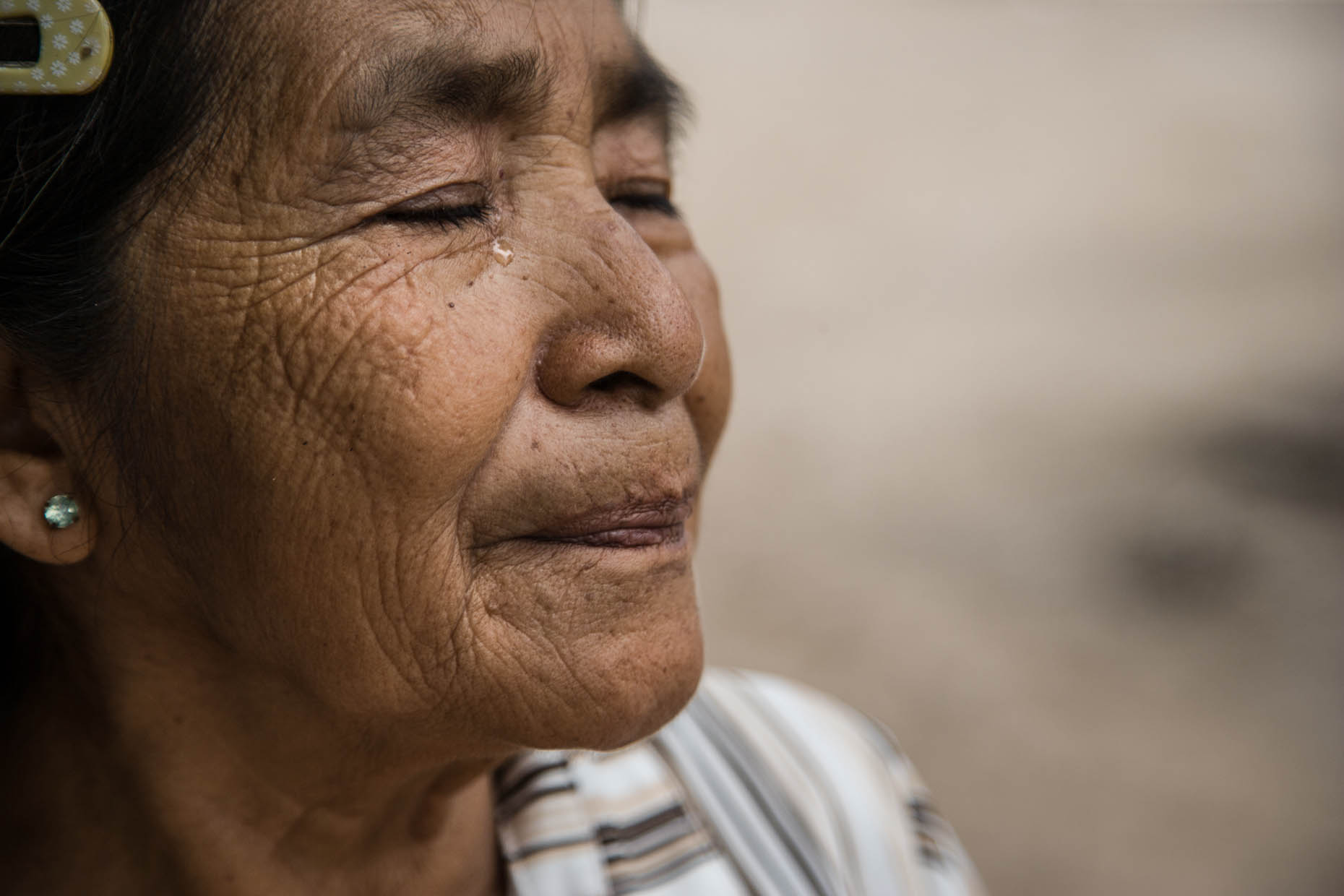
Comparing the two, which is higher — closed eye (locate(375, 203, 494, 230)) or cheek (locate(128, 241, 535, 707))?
closed eye (locate(375, 203, 494, 230))

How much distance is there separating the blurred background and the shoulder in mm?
2210

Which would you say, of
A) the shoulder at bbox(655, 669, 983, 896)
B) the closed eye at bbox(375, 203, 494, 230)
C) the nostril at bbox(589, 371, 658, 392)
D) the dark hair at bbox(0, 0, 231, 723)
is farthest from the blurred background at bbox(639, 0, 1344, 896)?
the dark hair at bbox(0, 0, 231, 723)

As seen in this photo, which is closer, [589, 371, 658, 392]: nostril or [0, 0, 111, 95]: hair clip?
[0, 0, 111, 95]: hair clip

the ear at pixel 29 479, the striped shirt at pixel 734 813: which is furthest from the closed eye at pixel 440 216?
the striped shirt at pixel 734 813

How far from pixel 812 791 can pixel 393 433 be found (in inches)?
42.1

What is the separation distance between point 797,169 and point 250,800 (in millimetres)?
7066

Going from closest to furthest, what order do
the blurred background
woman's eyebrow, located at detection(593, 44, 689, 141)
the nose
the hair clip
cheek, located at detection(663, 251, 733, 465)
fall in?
the hair clip
the nose
woman's eyebrow, located at detection(593, 44, 689, 141)
cheek, located at detection(663, 251, 733, 465)
the blurred background

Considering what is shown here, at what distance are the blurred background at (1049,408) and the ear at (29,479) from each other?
3.48m

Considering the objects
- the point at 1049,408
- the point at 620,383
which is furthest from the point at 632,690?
the point at 1049,408

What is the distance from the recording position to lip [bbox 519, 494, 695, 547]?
130 cm

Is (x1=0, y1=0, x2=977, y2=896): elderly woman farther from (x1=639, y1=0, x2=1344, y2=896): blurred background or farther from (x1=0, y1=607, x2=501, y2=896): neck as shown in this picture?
(x1=639, y1=0, x2=1344, y2=896): blurred background

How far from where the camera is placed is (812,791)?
1938 mm

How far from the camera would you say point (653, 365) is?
1.32 meters

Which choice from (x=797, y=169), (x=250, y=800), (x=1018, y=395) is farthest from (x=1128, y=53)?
(x=250, y=800)
